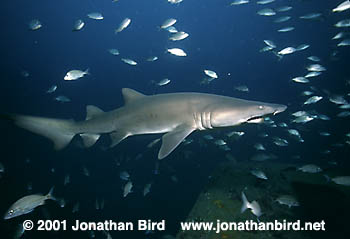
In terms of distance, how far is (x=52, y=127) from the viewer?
4.84m

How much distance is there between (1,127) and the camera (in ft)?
85.3

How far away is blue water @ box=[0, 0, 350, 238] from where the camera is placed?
62.4 feet

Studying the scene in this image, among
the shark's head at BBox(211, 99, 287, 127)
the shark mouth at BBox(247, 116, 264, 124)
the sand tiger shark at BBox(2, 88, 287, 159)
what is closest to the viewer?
the shark's head at BBox(211, 99, 287, 127)

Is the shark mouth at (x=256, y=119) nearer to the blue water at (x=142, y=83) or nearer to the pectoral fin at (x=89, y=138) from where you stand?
the blue water at (x=142, y=83)

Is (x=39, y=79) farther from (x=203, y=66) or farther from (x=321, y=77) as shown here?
(x=321, y=77)

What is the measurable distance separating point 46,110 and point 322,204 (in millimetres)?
34829

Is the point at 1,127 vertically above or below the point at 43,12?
below

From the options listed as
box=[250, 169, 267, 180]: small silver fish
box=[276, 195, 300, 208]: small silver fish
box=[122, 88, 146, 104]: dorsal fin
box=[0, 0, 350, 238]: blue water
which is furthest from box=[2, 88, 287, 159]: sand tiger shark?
box=[250, 169, 267, 180]: small silver fish

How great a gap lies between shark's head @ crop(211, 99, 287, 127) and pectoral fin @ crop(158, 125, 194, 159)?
0.55 m

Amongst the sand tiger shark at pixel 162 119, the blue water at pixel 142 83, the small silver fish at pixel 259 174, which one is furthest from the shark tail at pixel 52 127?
the small silver fish at pixel 259 174

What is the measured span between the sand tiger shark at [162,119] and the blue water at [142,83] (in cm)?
67

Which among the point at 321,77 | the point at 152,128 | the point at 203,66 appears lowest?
the point at 203,66

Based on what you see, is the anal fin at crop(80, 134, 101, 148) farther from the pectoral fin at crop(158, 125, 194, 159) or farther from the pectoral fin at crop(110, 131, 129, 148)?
the pectoral fin at crop(158, 125, 194, 159)

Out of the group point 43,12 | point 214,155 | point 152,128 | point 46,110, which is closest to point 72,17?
point 43,12
